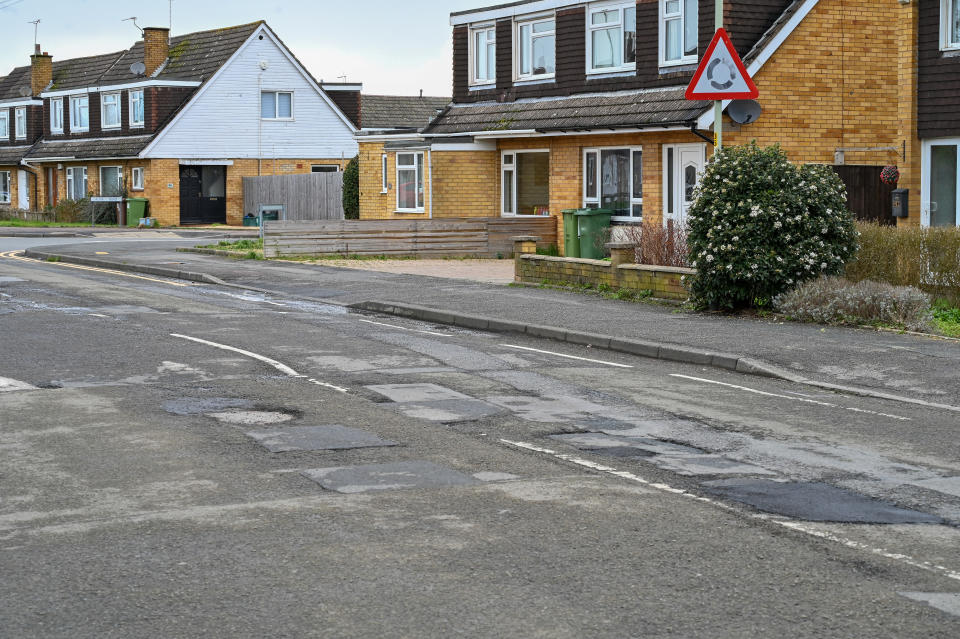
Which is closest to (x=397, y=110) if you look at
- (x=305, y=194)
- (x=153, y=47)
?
(x=153, y=47)

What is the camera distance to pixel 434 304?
19.2 m

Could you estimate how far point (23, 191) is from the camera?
214 ft

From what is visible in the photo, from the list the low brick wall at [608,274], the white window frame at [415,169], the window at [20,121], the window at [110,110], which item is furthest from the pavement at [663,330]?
the window at [20,121]

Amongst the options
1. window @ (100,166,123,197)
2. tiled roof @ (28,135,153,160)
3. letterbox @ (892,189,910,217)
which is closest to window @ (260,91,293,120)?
tiled roof @ (28,135,153,160)

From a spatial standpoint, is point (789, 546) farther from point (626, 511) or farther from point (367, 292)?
point (367, 292)

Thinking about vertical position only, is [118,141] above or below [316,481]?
above

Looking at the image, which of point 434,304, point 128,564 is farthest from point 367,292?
point 128,564

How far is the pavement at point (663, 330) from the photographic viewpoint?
12.7 metres

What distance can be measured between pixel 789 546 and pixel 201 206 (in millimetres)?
50571

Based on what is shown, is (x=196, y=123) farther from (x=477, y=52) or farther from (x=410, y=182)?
(x=477, y=52)

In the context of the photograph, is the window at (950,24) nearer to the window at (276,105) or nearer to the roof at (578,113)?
the roof at (578,113)

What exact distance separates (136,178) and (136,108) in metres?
3.03

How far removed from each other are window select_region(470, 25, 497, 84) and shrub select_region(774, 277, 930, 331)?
18.1m

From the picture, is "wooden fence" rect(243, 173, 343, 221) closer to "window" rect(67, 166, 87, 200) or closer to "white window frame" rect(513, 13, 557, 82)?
"window" rect(67, 166, 87, 200)
